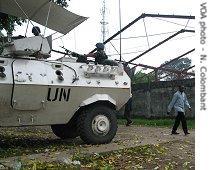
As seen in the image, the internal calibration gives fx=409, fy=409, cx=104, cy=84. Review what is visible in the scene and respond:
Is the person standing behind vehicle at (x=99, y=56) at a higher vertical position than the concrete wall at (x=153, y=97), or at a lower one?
higher

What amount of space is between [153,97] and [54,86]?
11659mm

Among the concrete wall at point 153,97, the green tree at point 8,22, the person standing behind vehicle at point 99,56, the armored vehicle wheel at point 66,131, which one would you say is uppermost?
the green tree at point 8,22

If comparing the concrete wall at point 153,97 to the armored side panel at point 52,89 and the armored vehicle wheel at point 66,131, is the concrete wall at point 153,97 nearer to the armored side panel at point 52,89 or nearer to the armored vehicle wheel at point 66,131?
the armored vehicle wheel at point 66,131

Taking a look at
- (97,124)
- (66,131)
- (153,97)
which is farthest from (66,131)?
(153,97)

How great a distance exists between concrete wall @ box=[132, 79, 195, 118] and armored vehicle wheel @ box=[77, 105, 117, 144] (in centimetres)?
947

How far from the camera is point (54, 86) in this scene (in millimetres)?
8531

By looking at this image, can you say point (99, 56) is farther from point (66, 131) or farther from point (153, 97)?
point (153, 97)

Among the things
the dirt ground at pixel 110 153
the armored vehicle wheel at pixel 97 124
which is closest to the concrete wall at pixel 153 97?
the dirt ground at pixel 110 153

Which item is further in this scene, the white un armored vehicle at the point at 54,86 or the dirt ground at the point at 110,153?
the white un armored vehicle at the point at 54,86

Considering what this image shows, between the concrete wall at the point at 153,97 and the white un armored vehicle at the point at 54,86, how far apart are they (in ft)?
30.7

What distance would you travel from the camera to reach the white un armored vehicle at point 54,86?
26.5ft

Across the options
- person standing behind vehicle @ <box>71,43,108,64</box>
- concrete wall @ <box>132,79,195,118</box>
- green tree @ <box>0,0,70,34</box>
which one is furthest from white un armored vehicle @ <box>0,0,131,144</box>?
concrete wall @ <box>132,79,195,118</box>

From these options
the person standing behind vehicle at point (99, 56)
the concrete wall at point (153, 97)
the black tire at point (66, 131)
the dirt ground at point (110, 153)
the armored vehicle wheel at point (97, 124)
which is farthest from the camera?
the concrete wall at point (153, 97)

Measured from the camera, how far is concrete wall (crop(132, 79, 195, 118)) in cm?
1895
